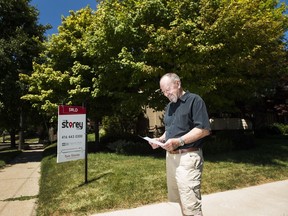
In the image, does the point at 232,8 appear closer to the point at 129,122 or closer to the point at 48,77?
the point at 48,77

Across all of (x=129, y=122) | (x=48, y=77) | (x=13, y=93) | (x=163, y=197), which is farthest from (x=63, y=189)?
(x=129, y=122)

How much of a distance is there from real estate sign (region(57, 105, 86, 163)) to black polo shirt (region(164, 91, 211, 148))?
4329mm

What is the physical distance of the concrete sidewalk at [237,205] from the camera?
18.6 ft

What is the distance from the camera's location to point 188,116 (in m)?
3.65

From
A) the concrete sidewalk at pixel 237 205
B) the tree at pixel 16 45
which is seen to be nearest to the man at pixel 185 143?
the concrete sidewalk at pixel 237 205

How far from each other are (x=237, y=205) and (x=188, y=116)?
3.18 meters

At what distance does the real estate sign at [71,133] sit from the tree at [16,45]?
948 cm

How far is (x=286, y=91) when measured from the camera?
19.6 m

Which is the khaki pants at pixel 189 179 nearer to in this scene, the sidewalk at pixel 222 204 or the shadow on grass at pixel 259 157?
the sidewalk at pixel 222 204

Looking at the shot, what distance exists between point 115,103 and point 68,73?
8.50ft

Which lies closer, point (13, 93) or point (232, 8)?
point (232, 8)

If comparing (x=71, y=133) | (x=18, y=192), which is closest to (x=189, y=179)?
(x=71, y=133)

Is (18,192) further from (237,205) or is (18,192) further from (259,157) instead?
(259,157)

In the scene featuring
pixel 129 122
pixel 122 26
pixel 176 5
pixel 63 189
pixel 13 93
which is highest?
pixel 176 5
